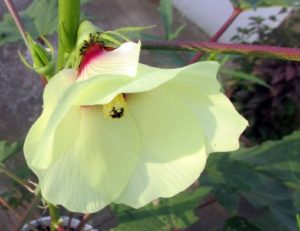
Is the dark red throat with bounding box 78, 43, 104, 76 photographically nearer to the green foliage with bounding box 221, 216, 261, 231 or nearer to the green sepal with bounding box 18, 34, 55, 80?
the green sepal with bounding box 18, 34, 55, 80

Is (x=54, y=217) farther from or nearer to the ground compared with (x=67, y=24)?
nearer to the ground

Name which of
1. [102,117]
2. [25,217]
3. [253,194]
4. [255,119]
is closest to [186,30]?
[255,119]

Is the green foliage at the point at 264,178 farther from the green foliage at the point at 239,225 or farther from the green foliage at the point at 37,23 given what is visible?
the green foliage at the point at 37,23

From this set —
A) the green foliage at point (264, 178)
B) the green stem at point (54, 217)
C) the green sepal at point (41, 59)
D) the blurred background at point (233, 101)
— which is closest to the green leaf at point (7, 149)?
the blurred background at point (233, 101)

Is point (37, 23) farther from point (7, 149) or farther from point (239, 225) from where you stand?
point (239, 225)

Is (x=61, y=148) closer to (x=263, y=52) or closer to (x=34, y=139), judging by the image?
(x=34, y=139)

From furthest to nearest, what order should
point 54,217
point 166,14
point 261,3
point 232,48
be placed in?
point 166,14
point 54,217
point 261,3
point 232,48

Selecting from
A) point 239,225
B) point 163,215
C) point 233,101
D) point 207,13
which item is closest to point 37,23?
point 163,215
